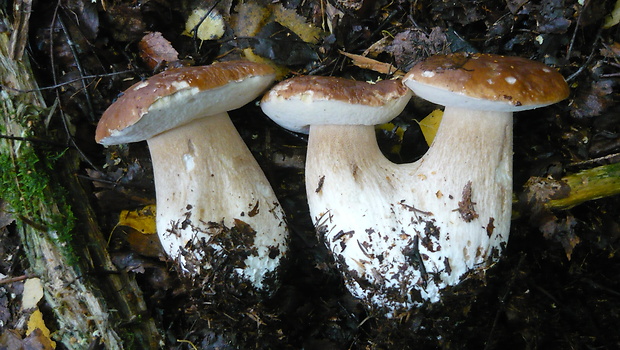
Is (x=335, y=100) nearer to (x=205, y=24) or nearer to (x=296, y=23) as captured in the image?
(x=296, y=23)

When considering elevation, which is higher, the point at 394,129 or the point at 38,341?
the point at 394,129

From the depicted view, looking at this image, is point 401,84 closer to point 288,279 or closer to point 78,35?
point 288,279

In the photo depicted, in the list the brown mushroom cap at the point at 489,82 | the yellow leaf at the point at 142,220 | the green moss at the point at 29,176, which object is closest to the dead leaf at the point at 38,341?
the green moss at the point at 29,176

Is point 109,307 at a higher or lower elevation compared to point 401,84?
lower

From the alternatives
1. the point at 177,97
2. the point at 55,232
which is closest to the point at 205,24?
the point at 177,97

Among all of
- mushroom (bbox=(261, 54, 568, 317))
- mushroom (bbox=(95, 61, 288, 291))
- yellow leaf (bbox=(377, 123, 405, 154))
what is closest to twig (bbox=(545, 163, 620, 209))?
mushroom (bbox=(261, 54, 568, 317))

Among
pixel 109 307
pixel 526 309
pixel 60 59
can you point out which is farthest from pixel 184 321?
pixel 526 309
